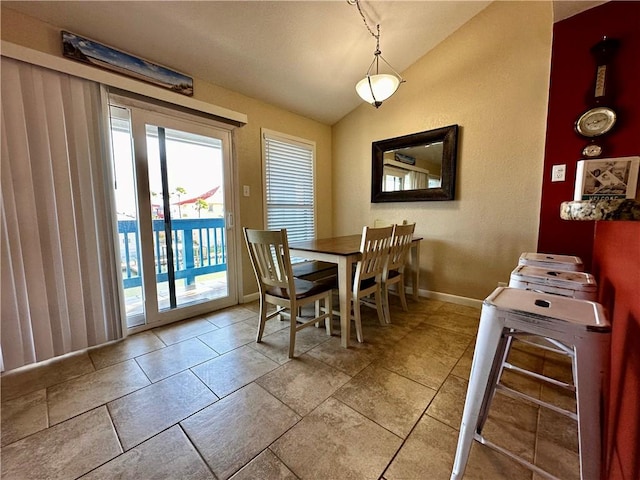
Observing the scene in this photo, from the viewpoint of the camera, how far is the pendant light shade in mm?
2146

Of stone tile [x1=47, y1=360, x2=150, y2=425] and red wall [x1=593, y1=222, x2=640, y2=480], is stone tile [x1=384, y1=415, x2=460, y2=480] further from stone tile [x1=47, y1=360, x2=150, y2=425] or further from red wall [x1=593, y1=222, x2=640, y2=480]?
stone tile [x1=47, y1=360, x2=150, y2=425]

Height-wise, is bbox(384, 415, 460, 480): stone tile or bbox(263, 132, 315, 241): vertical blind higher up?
bbox(263, 132, 315, 241): vertical blind

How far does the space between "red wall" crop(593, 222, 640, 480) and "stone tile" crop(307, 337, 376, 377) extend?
1.16 metres

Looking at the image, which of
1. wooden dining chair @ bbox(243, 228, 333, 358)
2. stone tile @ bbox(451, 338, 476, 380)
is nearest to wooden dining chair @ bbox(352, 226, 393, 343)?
wooden dining chair @ bbox(243, 228, 333, 358)

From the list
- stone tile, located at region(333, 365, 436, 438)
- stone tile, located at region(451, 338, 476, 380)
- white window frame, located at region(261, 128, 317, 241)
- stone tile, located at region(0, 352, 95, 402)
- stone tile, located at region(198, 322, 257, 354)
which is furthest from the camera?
white window frame, located at region(261, 128, 317, 241)

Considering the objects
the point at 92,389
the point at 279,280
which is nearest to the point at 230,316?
the point at 279,280

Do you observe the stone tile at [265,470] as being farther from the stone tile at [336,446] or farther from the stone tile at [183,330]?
the stone tile at [183,330]

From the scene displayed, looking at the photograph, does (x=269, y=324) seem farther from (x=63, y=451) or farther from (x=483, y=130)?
(x=483, y=130)

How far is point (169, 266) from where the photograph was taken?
256 centimetres

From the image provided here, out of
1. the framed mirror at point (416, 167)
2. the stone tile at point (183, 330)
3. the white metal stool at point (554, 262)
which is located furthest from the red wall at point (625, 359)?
the stone tile at point (183, 330)

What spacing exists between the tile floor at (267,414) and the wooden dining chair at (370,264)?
1.15ft

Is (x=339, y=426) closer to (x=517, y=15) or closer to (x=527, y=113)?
(x=527, y=113)

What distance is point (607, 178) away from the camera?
0.90m

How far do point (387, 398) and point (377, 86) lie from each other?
7.56 feet
